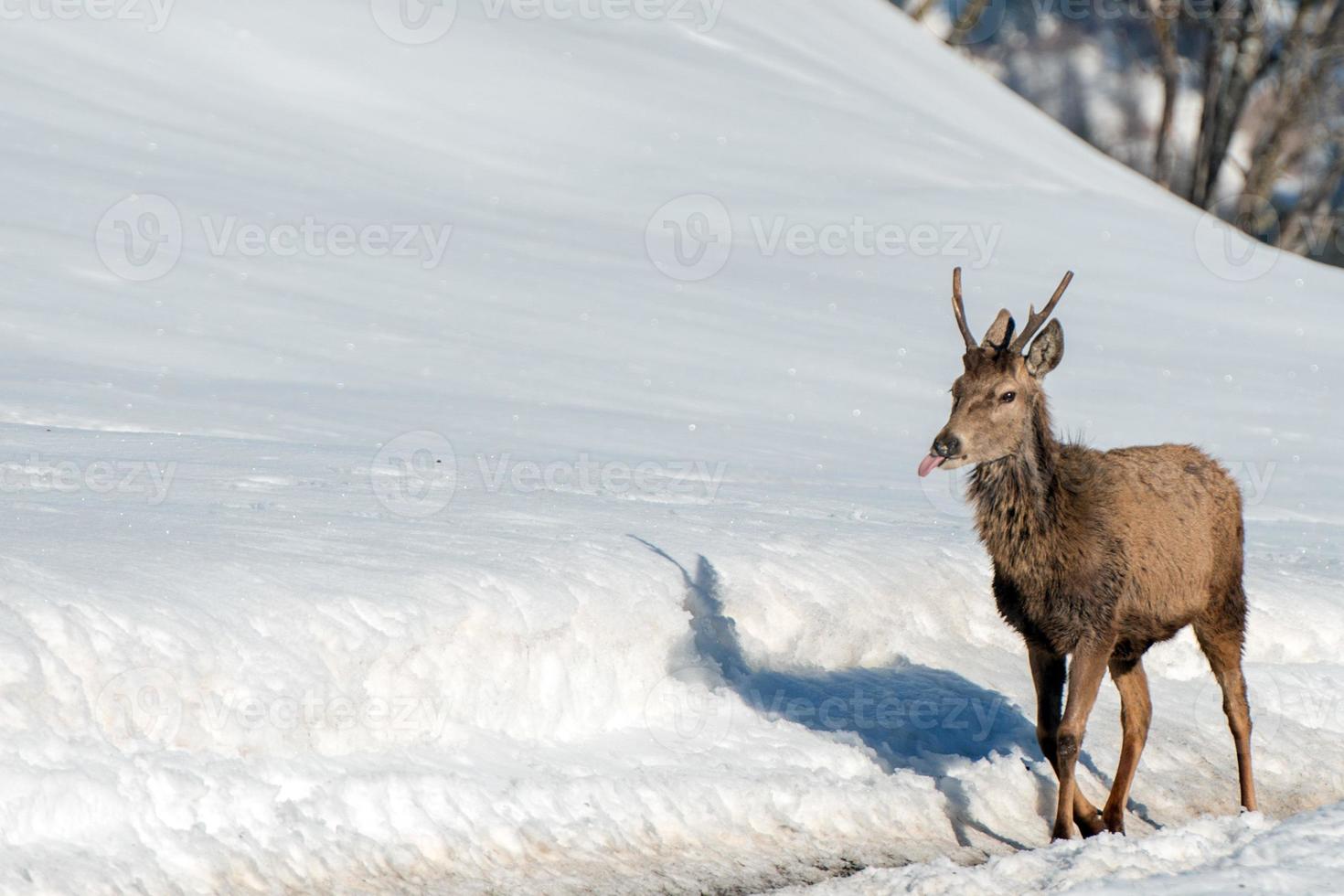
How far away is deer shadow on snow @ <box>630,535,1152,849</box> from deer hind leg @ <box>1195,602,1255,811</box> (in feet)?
1.75

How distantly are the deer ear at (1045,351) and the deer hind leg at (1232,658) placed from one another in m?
1.37

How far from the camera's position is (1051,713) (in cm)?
686

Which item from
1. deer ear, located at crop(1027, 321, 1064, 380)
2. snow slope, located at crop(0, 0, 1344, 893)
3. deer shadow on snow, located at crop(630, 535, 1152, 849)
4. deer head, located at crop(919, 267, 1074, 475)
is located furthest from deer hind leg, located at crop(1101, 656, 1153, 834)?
deer ear, located at crop(1027, 321, 1064, 380)

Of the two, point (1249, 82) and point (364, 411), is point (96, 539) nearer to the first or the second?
point (364, 411)

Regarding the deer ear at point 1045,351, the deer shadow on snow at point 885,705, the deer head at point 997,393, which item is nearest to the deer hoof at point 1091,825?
the deer shadow on snow at point 885,705

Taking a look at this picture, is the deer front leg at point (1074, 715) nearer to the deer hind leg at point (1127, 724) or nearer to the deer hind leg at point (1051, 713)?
the deer hind leg at point (1051, 713)

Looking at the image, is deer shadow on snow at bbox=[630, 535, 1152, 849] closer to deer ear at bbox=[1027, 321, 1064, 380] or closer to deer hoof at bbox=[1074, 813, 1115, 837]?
deer hoof at bbox=[1074, 813, 1115, 837]

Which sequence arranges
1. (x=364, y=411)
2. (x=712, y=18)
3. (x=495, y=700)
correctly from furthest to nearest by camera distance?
(x=712, y=18) → (x=364, y=411) → (x=495, y=700)

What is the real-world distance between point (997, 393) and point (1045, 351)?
0.27 metres

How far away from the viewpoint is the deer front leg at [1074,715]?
21.7 ft

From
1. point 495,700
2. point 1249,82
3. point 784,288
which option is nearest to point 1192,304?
point 784,288

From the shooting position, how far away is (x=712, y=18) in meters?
27.5

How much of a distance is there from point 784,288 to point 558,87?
668cm

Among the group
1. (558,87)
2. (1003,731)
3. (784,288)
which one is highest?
(558,87)
